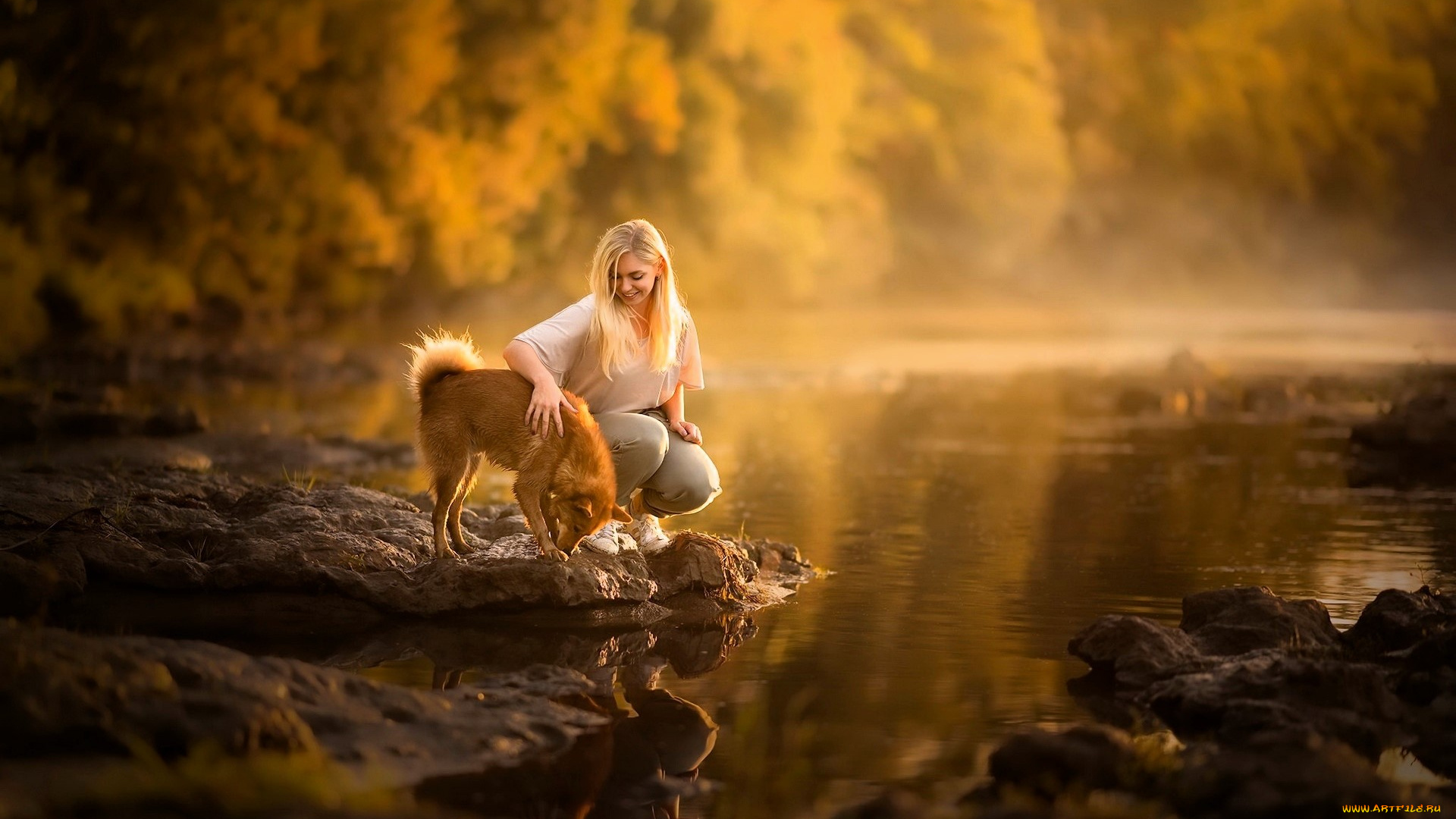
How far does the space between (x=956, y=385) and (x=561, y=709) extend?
1780 cm

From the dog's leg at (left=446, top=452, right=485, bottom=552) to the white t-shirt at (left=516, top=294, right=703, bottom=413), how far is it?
22.6 inches

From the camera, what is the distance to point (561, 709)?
5.73 m

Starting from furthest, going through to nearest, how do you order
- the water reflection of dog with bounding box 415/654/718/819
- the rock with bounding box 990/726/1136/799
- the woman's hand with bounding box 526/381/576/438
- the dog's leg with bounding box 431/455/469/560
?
the dog's leg with bounding box 431/455/469/560 → the woman's hand with bounding box 526/381/576/438 → the rock with bounding box 990/726/1136/799 → the water reflection of dog with bounding box 415/654/718/819

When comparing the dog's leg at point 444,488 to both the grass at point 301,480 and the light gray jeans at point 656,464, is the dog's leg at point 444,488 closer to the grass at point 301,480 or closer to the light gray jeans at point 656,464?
the light gray jeans at point 656,464

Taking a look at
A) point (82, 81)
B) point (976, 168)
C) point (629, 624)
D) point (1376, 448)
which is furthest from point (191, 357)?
point (976, 168)

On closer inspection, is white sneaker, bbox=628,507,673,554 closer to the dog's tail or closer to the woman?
the woman

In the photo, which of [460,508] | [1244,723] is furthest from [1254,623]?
[460,508]

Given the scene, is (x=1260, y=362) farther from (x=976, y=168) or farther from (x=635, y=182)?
(x=976, y=168)

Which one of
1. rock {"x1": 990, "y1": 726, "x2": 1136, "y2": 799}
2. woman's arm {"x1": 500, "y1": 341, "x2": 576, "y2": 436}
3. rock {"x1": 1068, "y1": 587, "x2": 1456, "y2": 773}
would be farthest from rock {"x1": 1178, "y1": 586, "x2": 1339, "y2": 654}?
woman's arm {"x1": 500, "y1": 341, "x2": 576, "y2": 436}

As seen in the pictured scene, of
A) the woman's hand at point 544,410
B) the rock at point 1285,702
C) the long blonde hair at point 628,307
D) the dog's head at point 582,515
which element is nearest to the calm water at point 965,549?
the rock at point 1285,702

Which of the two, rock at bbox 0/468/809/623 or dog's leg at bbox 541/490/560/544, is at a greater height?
dog's leg at bbox 541/490/560/544

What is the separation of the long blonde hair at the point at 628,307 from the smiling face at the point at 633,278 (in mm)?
15

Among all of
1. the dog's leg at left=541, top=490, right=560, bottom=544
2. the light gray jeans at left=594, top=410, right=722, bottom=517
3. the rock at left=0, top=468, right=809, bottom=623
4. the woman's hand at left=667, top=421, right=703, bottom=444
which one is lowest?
the rock at left=0, top=468, right=809, bottom=623

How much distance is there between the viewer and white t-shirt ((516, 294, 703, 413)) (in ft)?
25.3
